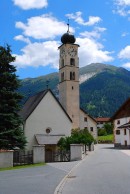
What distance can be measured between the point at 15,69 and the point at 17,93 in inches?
92.9

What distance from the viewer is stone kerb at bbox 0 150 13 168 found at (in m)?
26.0

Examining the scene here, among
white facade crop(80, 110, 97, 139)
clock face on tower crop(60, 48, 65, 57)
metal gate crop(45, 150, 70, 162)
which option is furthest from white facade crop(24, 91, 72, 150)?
white facade crop(80, 110, 97, 139)

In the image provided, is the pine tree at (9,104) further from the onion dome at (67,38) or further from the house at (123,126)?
the onion dome at (67,38)

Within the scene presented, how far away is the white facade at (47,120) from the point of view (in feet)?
141

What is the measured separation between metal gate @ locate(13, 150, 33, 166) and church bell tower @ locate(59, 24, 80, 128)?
1340 inches

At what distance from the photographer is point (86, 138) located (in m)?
40.0

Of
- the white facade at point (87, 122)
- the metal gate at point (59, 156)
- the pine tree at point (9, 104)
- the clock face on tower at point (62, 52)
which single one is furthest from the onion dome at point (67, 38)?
the metal gate at point (59, 156)

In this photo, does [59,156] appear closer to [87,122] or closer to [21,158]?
[21,158]

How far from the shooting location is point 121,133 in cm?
6209

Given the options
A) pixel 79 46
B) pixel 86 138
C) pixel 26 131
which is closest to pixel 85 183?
pixel 86 138

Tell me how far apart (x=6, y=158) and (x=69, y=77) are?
40.4 metres

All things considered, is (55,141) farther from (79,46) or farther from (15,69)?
(79,46)

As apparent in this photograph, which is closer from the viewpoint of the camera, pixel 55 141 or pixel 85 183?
pixel 85 183

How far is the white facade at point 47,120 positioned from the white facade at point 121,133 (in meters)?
17.2
